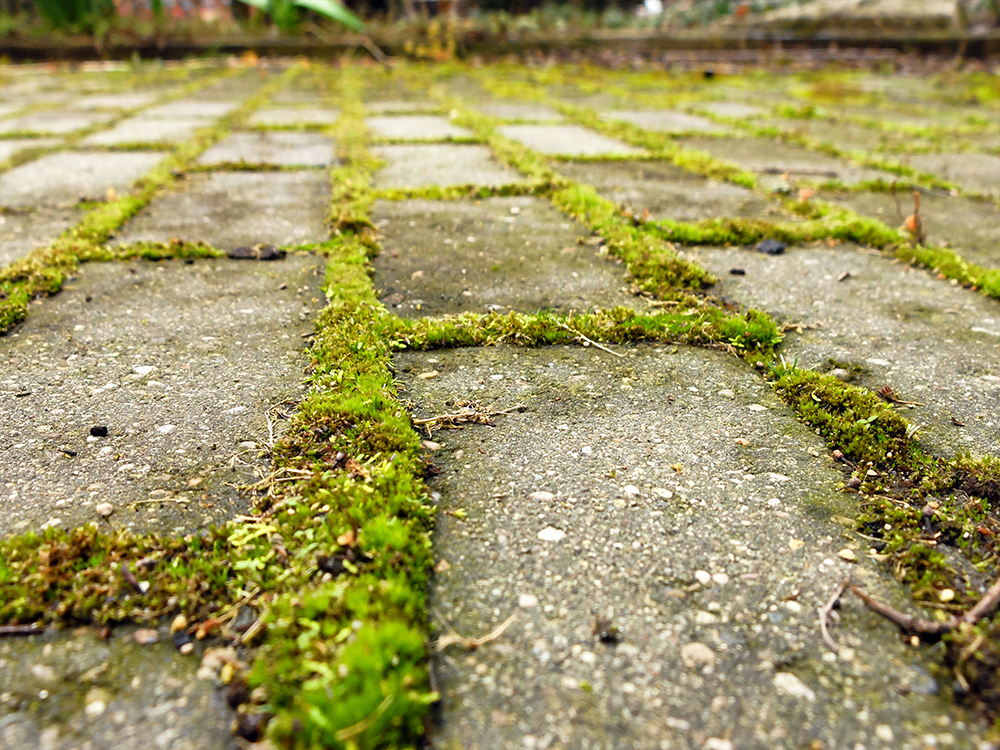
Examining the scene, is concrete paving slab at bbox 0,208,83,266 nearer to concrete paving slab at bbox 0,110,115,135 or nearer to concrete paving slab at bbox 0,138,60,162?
concrete paving slab at bbox 0,138,60,162

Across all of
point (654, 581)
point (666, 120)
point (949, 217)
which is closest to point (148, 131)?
point (666, 120)

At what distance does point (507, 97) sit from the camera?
7676mm

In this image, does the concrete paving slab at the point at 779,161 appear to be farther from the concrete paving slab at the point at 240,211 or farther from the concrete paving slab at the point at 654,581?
the concrete paving slab at the point at 654,581

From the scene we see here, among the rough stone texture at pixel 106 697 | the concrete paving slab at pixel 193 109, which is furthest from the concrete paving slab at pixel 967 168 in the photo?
the concrete paving slab at pixel 193 109

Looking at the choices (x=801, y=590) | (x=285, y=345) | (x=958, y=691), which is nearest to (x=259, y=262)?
(x=285, y=345)

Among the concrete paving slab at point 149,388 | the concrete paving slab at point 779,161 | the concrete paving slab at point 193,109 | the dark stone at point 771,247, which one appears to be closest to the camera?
the concrete paving slab at point 149,388

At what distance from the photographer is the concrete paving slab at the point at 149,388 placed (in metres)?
1.54

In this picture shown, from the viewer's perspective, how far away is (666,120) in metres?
6.44

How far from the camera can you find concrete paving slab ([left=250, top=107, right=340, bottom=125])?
5.96 m

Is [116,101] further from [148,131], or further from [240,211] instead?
[240,211]

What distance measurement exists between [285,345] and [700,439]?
129cm

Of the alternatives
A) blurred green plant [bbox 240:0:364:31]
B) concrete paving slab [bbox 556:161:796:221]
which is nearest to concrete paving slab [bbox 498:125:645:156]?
concrete paving slab [bbox 556:161:796:221]

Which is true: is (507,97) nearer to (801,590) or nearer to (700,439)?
(700,439)

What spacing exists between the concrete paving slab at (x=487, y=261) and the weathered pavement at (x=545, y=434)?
18 mm
